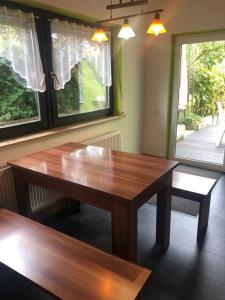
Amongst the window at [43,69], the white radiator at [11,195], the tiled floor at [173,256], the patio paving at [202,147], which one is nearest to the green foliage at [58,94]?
the window at [43,69]

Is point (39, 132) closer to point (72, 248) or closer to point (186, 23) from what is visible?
point (72, 248)

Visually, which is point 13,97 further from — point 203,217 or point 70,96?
point 203,217

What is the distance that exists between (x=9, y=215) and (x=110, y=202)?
2.70 feet

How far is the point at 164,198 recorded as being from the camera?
2.05 metres

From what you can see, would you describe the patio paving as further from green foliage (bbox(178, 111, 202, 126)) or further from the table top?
the table top

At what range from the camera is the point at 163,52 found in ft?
12.8

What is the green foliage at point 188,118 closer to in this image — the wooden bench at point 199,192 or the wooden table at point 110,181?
the wooden bench at point 199,192

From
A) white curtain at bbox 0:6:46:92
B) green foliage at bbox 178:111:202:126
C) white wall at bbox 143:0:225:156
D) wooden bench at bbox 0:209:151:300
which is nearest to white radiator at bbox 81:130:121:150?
white curtain at bbox 0:6:46:92

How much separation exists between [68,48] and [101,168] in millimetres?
1553

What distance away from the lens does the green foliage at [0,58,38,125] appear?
2.28 metres

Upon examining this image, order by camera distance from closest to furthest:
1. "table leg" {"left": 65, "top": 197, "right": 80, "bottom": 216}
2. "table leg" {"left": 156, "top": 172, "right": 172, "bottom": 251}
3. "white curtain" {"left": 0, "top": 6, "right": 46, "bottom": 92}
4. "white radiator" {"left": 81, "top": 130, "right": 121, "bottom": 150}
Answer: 1. "table leg" {"left": 156, "top": 172, "right": 172, "bottom": 251}
2. "white curtain" {"left": 0, "top": 6, "right": 46, "bottom": 92}
3. "table leg" {"left": 65, "top": 197, "right": 80, "bottom": 216}
4. "white radiator" {"left": 81, "top": 130, "right": 121, "bottom": 150}

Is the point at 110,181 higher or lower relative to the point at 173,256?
higher

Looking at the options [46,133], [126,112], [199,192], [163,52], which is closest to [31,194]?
[46,133]

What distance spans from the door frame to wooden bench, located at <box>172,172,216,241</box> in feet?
5.66
